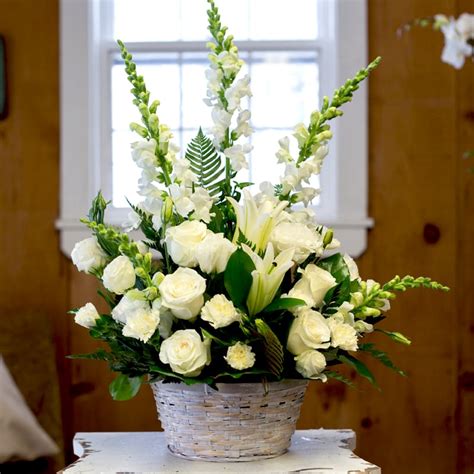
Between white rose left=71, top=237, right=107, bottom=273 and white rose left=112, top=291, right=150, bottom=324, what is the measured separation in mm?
116

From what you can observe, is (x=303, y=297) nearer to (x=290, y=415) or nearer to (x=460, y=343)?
(x=290, y=415)

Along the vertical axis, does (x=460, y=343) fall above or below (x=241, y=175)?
below

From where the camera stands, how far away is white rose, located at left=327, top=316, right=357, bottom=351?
4.99 feet

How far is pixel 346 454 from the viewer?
1698mm

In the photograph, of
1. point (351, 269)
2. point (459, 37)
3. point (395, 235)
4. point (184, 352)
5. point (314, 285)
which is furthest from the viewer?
point (395, 235)

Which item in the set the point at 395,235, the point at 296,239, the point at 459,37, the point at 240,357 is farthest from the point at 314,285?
the point at 395,235

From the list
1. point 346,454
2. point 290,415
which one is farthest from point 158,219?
point 346,454

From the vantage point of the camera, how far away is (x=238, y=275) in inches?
58.8

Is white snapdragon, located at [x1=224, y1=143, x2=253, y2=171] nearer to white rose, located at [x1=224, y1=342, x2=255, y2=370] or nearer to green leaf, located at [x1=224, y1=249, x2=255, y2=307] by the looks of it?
green leaf, located at [x1=224, y1=249, x2=255, y2=307]

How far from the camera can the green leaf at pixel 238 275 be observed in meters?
1.49

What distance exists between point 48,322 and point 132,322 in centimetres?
167

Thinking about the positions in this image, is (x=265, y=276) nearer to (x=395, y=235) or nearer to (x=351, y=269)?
(x=351, y=269)

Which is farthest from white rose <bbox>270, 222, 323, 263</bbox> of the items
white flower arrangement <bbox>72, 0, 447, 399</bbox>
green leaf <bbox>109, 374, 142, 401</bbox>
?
green leaf <bbox>109, 374, 142, 401</bbox>

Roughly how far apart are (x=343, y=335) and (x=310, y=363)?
0.08 meters
